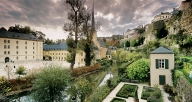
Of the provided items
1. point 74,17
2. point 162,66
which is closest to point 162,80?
point 162,66

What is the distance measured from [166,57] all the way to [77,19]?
1678 cm

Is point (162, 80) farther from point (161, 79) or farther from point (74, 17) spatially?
point (74, 17)

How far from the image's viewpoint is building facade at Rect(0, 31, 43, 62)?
36.6m

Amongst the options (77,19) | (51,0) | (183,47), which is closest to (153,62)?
(183,47)

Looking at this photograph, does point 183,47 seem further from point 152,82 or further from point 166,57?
point 152,82

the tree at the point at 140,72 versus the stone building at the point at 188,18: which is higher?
the stone building at the point at 188,18

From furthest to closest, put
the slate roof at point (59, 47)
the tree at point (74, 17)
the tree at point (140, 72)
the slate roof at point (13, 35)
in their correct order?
the slate roof at point (59, 47)
the slate roof at point (13, 35)
the tree at point (74, 17)
the tree at point (140, 72)

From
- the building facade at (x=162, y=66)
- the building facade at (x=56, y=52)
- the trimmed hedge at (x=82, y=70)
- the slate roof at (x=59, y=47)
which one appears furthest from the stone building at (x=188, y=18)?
the slate roof at (x=59, y=47)

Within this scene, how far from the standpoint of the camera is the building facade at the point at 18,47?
120 ft

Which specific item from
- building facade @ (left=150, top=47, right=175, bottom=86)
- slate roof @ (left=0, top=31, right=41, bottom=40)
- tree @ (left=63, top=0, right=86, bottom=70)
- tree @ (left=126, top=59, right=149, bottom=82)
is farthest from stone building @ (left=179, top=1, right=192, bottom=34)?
slate roof @ (left=0, top=31, right=41, bottom=40)

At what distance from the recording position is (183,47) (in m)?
18.6

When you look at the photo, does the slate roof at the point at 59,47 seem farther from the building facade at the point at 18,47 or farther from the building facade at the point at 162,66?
the building facade at the point at 162,66

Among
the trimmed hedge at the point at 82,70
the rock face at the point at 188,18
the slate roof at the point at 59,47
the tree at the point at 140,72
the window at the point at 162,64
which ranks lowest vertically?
the trimmed hedge at the point at 82,70

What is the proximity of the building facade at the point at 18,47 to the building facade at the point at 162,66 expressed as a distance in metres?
47.2
